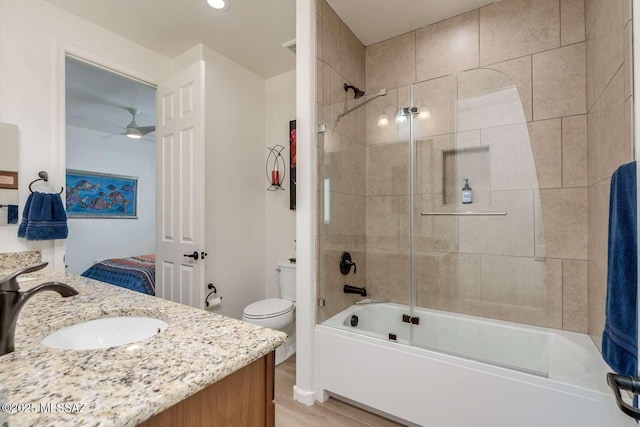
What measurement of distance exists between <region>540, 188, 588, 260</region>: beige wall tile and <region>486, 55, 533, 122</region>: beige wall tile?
1.82 ft

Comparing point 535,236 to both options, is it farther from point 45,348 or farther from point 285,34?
point 285,34

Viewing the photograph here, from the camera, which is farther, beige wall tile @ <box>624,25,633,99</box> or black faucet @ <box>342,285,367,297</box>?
black faucet @ <box>342,285,367,297</box>

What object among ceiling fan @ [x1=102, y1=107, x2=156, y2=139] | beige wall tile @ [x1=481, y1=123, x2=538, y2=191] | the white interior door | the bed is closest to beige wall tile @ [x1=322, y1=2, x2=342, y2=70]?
the white interior door

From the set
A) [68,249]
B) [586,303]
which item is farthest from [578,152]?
[68,249]

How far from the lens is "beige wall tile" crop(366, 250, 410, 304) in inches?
90.1

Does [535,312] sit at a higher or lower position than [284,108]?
lower

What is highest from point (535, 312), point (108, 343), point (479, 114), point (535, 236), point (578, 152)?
point (479, 114)

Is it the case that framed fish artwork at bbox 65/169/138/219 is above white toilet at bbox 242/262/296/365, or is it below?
above

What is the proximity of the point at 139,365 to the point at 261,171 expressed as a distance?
2604mm

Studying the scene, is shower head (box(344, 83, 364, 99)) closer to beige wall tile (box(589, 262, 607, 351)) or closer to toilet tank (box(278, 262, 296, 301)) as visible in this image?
toilet tank (box(278, 262, 296, 301))

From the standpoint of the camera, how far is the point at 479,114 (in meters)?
1.95

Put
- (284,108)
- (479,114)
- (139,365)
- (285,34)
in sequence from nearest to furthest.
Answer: (139,365) < (479,114) < (285,34) < (284,108)

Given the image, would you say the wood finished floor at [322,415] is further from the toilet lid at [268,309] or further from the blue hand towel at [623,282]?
the blue hand towel at [623,282]

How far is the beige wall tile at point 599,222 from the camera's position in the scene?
1.36 meters
